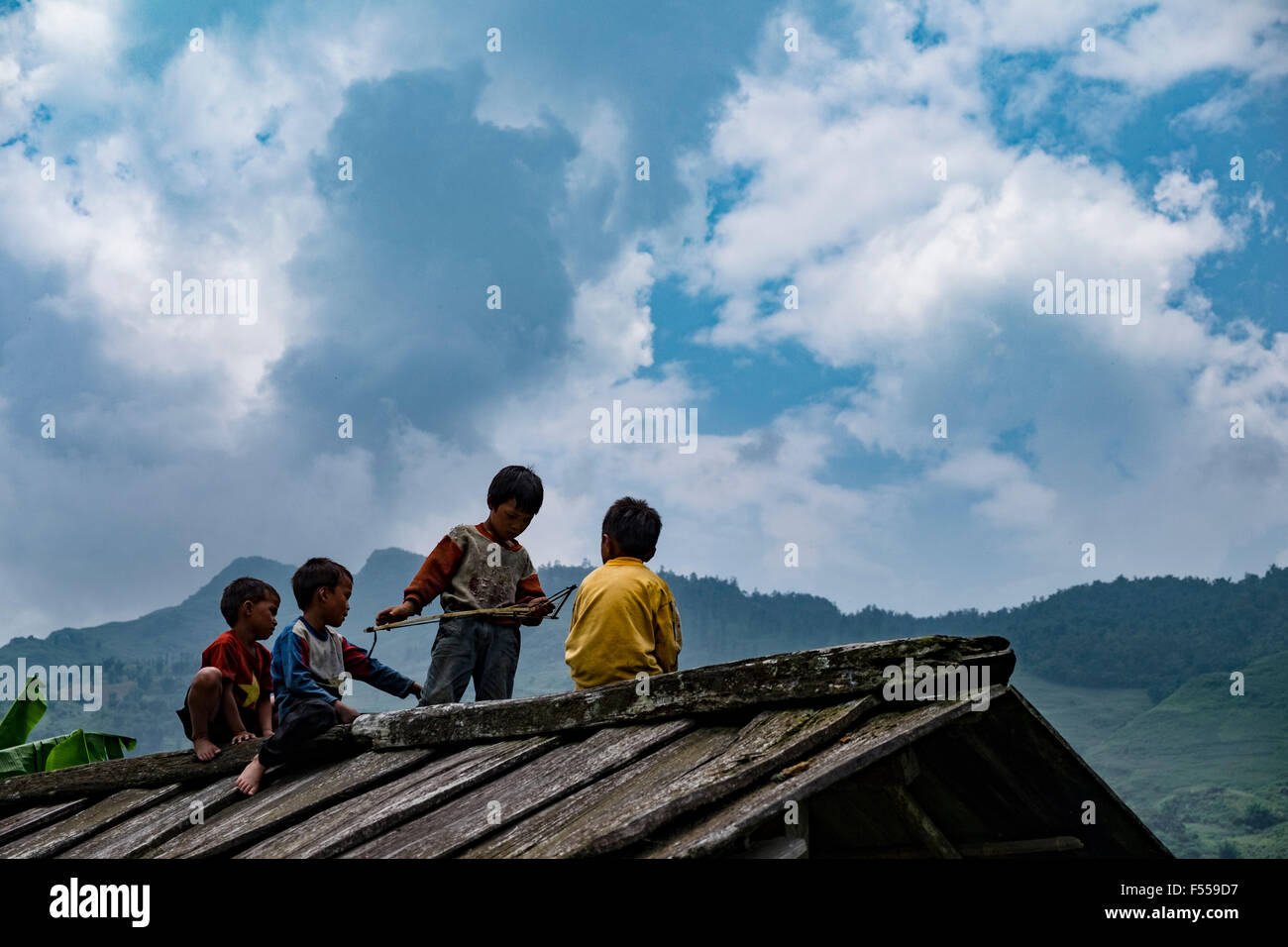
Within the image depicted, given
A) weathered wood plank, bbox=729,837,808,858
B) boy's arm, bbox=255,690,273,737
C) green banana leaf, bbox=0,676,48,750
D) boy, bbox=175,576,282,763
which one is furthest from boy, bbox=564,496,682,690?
green banana leaf, bbox=0,676,48,750

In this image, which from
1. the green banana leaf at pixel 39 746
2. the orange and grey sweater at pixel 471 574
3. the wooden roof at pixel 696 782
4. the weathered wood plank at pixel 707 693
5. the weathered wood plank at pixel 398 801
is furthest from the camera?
the green banana leaf at pixel 39 746

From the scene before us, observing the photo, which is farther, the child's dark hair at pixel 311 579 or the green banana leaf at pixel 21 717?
the green banana leaf at pixel 21 717

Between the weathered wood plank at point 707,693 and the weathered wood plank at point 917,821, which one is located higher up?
the weathered wood plank at point 707,693

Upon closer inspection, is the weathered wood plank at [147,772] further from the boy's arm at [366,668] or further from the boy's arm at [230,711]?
the boy's arm at [366,668]

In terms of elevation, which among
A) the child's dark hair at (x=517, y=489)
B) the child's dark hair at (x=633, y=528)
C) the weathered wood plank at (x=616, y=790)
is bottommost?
the weathered wood plank at (x=616, y=790)

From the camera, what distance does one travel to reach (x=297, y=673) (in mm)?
5664

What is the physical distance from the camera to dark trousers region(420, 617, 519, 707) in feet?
21.7

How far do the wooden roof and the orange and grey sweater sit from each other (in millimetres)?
1414

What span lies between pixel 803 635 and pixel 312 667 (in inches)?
6050

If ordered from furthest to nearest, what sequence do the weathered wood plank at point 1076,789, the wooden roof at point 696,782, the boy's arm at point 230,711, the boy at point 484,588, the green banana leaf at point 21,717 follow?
the green banana leaf at point 21,717 < the boy at point 484,588 < the boy's arm at point 230,711 < the weathered wood plank at point 1076,789 < the wooden roof at point 696,782

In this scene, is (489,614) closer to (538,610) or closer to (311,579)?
(538,610)

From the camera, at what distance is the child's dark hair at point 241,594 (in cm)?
668

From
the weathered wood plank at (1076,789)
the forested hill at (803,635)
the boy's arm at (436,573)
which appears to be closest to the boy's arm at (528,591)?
→ the boy's arm at (436,573)

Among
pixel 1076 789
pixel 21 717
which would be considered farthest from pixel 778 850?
pixel 21 717
